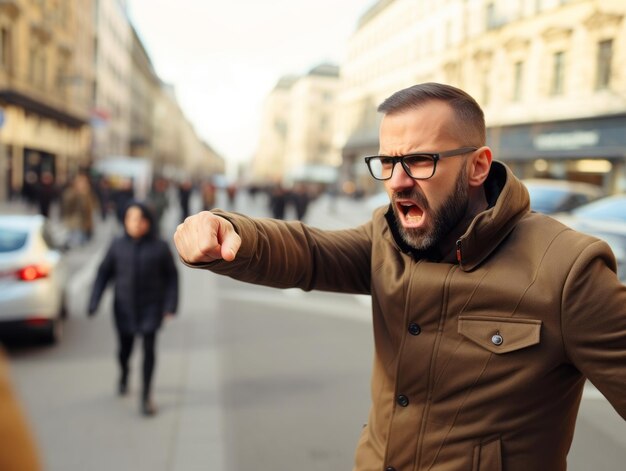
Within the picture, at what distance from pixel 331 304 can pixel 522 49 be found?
67.9ft

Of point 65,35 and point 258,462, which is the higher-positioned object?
point 65,35

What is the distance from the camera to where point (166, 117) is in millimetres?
106188

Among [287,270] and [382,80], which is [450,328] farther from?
[382,80]

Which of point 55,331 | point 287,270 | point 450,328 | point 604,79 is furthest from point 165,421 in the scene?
point 604,79

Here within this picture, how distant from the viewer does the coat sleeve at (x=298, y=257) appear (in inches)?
69.1

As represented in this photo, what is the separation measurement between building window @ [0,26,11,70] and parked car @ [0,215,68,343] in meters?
25.3

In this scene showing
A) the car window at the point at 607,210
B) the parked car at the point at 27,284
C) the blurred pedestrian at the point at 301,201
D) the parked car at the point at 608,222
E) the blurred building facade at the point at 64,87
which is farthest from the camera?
the blurred building facade at the point at 64,87

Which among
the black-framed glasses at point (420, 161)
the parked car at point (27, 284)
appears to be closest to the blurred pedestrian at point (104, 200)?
the parked car at point (27, 284)

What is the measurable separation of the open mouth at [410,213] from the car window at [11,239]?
621 cm

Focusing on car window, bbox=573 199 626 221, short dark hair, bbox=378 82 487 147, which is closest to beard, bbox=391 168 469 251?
short dark hair, bbox=378 82 487 147

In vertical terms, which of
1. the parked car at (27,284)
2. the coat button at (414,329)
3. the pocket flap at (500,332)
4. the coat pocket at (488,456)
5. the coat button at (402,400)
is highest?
the pocket flap at (500,332)

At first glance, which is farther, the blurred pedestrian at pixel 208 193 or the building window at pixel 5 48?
the building window at pixel 5 48

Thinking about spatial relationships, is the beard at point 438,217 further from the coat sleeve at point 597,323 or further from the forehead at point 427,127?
the coat sleeve at point 597,323

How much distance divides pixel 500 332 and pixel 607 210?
837 cm
